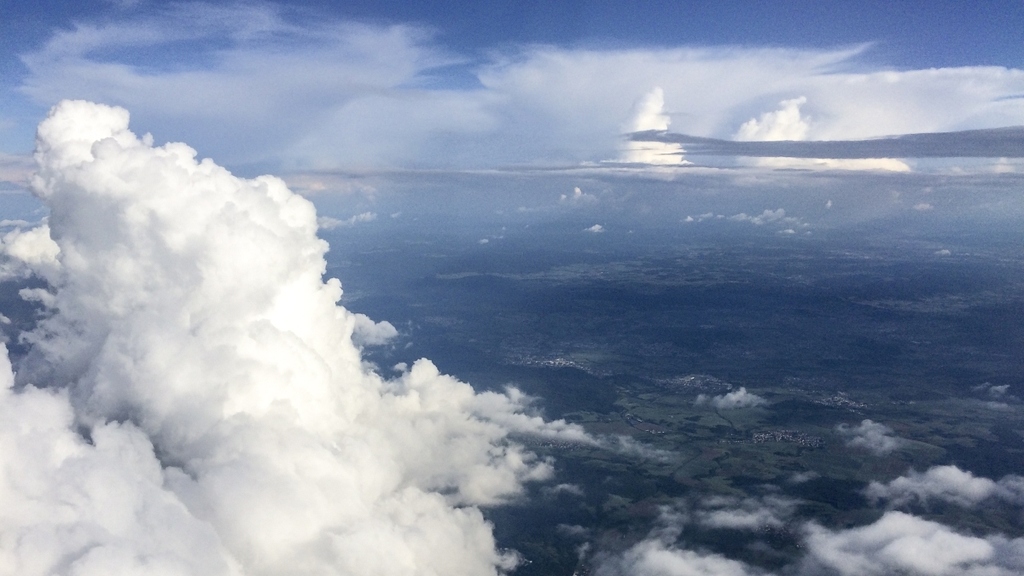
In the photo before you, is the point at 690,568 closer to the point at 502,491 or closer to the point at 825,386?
the point at 502,491

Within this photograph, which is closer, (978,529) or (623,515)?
(978,529)

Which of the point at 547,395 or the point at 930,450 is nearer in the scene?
the point at 930,450

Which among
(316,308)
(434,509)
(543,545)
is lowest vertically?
(543,545)

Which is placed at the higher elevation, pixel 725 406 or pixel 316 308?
pixel 316 308

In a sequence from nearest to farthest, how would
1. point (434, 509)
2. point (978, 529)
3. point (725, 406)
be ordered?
point (434, 509) < point (978, 529) < point (725, 406)

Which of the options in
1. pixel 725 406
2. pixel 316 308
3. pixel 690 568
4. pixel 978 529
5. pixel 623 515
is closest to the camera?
Answer: pixel 316 308

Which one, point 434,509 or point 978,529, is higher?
point 434,509

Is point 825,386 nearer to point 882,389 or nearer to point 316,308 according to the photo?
point 882,389

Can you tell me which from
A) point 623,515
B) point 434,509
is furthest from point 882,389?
point 434,509

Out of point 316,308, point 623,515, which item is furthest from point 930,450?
point 316,308
